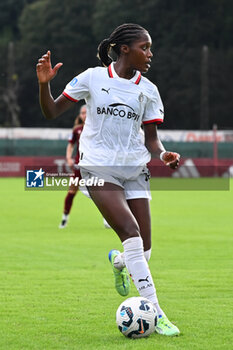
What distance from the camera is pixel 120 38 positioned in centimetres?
689

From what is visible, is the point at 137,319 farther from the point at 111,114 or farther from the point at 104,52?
the point at 104,52

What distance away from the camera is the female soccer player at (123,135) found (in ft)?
21.3

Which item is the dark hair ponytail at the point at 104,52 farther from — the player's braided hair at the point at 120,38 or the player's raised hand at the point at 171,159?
the player's raised hand at the point at 171,159

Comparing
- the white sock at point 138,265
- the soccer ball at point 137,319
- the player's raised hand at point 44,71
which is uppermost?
the player's raised hand at point 44,71

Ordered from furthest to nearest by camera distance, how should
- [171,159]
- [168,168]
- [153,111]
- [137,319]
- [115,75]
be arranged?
[168,168] → [153,111] → [115,75] → [171,159] → [137,319]

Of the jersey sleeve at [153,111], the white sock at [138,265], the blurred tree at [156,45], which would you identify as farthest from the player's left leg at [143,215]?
the blurred tree at [156,45]

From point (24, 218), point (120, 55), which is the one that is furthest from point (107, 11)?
point (120, 55)

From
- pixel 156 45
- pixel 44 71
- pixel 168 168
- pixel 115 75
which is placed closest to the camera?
pixel 44 71

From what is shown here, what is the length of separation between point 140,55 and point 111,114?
1.90 ft

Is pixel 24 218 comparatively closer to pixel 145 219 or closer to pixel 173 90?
pixel 145 219

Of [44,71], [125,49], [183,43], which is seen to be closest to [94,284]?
[125,49]

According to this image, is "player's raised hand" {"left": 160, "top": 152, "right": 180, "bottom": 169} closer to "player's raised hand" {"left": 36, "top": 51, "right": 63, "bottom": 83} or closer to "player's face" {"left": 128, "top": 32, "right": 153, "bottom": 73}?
"player's face" {"left": 128, "top": 32, "right": 153, "bottom": 73}

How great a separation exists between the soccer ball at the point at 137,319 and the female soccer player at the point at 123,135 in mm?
112

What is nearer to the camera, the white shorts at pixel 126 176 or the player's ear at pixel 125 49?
the white shorts at pixel 126 176
